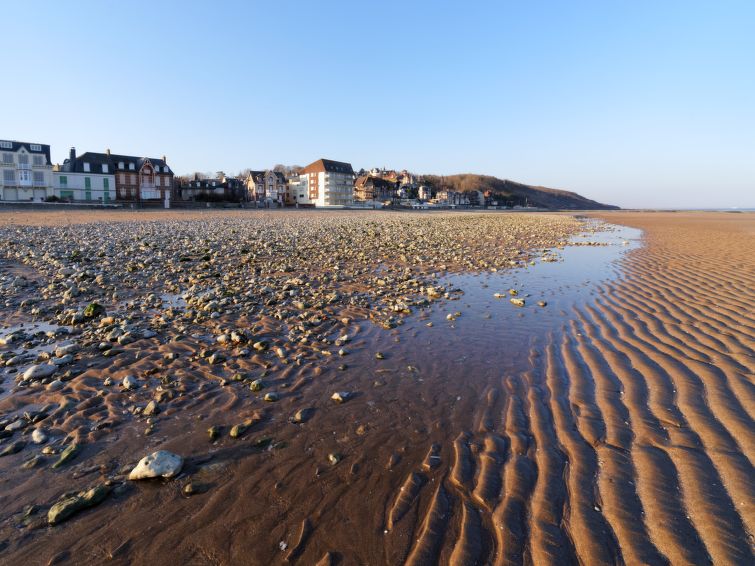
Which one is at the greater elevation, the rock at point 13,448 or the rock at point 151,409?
the rock at point 151,409

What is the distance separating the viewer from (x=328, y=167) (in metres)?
103

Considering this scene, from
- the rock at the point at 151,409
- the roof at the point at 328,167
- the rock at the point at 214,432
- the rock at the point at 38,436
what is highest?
the roof at the point at 328,167

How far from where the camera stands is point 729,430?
4.05 m

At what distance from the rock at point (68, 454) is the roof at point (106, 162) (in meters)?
84.4

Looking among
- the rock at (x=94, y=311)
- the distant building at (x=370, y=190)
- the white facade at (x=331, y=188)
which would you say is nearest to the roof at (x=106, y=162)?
the white facade at (x=331, y=188)

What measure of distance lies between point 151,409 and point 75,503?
144cm

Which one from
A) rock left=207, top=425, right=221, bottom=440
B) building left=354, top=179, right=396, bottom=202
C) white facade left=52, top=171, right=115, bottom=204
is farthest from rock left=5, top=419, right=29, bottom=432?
building left=354, top=179, right=396, bottom=202

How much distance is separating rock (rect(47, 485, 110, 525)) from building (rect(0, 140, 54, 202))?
83.6 meters

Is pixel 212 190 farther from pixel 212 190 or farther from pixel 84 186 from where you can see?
pixel 84 186

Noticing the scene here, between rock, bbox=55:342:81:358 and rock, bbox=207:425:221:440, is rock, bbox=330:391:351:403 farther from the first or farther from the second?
rock, bbox=55:342:81:358

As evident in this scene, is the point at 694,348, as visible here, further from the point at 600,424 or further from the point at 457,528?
the point at 457,528

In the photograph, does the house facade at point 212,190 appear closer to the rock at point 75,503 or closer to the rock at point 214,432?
the rock at point 214,432

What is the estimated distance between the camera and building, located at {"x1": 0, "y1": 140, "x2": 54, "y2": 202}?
63.8m

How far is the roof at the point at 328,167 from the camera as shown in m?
102
